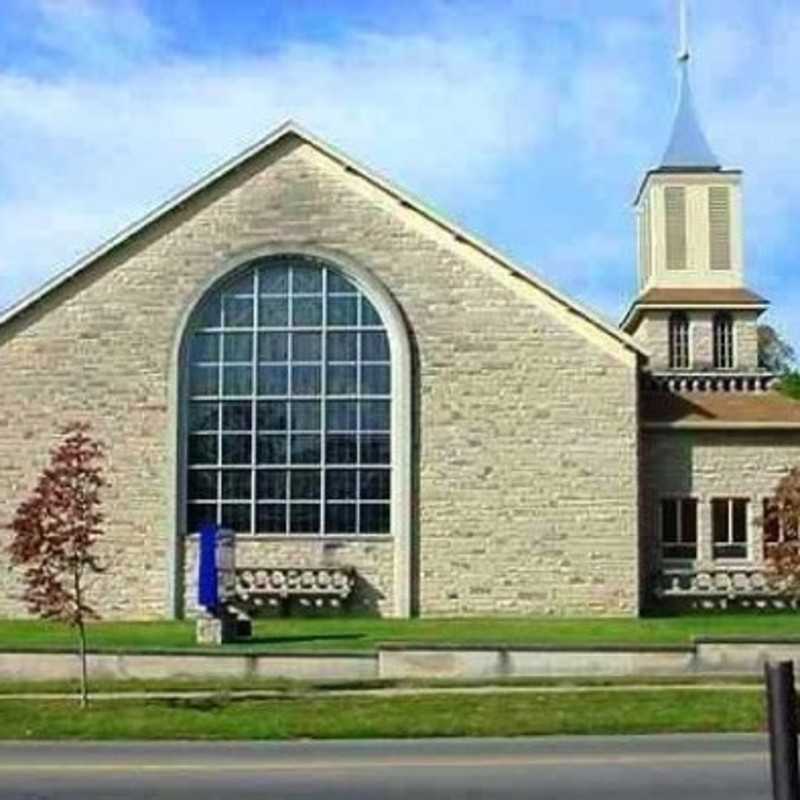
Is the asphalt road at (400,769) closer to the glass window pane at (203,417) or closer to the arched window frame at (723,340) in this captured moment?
the glass window pane at (203,417)

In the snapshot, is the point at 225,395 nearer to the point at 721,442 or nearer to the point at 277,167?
the point at 277,167

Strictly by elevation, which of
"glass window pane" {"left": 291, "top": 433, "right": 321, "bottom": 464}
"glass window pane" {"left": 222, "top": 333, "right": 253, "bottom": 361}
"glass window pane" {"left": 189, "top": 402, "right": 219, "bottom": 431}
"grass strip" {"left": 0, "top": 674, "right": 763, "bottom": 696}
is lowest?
"grass strip" {"left": 0, "top": 674, "right": 763, "bottom": 696}

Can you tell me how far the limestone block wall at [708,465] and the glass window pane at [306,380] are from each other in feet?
26.2

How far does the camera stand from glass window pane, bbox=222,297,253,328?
38.7m

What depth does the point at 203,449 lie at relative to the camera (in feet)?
126

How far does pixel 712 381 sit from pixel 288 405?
1307 centimetres

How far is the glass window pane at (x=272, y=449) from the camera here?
126 ft

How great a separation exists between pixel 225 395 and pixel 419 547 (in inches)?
227

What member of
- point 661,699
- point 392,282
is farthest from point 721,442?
point 661,699

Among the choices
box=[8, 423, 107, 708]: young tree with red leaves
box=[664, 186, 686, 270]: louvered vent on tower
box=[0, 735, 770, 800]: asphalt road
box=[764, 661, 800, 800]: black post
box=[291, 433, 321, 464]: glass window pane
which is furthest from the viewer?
box=[664, 186, 686, 270]: louvered vent on tower

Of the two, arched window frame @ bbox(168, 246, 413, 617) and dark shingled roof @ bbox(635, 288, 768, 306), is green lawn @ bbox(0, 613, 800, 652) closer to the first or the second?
arched window frame @ bbox(168, 246, 413, 617)

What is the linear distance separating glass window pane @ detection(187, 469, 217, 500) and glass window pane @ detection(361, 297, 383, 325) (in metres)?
4.97

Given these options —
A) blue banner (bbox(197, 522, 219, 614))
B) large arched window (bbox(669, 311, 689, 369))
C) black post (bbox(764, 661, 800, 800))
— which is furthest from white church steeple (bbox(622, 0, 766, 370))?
black post (bbox(764, 661, 800, 800))

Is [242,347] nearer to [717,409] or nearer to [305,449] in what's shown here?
[305,449]
